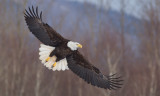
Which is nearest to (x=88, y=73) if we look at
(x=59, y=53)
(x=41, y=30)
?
(x=59, y=53)

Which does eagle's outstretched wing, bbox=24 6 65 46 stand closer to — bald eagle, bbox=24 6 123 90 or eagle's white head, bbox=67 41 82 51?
bald eagle, bbox=24 6 123 90

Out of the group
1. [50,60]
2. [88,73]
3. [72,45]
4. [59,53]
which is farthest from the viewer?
[88,73]

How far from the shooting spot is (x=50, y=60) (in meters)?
8.06

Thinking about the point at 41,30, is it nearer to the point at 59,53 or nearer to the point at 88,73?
the point at 59,53

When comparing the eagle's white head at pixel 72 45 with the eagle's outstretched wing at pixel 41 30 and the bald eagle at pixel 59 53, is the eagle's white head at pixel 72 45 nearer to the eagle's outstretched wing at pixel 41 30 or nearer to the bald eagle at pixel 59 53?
the bald eagle at pixel 59 53

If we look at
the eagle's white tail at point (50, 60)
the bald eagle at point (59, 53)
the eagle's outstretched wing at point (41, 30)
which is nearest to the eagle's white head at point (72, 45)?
the bald eagle at point (59, 53)

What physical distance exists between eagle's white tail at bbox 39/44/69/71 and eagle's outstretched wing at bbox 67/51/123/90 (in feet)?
0.51

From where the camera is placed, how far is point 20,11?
17922 mm

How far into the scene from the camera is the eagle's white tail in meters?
7.96

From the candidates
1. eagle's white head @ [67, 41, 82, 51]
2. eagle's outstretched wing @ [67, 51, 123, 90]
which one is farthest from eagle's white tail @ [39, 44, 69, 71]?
eagle's white head @ [67, 41, 82, 51]

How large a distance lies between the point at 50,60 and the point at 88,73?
30.0 inches

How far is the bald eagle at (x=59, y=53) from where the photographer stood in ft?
26.0

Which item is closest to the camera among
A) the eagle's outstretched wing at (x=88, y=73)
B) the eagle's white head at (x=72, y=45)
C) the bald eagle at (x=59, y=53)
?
the eagle's white head at (x=72, y=45)

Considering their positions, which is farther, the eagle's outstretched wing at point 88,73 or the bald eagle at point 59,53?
the eagle's outstretched wing at point 88,73
